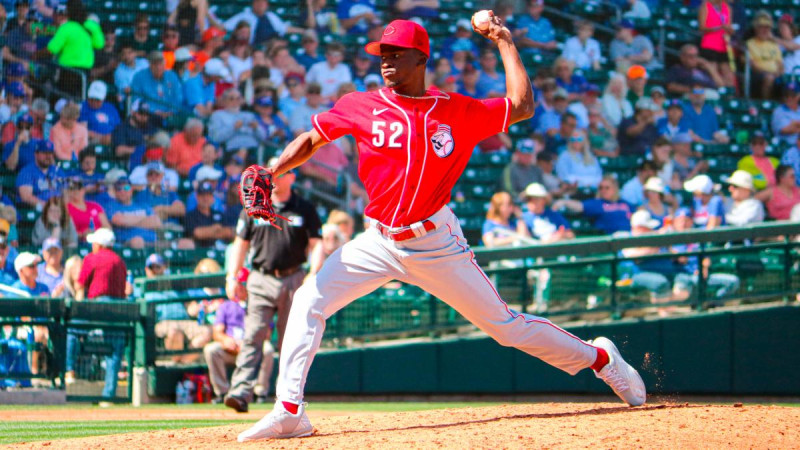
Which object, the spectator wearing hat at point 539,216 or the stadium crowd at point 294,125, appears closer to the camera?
the stadium crowd at point 294,125

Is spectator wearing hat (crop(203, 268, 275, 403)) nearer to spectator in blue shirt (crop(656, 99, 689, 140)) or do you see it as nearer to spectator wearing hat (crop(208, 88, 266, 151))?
spectator wearing hat (crop(208, 88, 266, 151))

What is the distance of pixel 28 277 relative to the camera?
9906mm

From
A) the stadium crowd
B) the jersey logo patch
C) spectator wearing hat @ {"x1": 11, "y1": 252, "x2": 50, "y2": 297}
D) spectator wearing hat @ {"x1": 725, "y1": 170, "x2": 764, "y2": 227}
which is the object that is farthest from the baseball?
spectator wearing hat @ {"x1": 725, "y1": 170, "x2": 764, "y2": 227}

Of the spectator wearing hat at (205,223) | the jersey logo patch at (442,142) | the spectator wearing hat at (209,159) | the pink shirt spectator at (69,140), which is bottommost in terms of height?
the spectator wearing hat at (205,223)

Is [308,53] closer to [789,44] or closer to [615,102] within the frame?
[615,102]

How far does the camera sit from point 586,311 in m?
9.92

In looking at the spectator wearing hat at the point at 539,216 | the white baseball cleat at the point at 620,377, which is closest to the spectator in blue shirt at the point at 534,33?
the spectator wearing hat at the point at 539,216

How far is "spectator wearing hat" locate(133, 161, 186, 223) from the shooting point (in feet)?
37.7

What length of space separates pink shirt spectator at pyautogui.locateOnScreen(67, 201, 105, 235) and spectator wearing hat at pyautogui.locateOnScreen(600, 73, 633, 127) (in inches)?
256

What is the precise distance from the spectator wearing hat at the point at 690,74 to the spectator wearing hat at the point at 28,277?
8672 mm

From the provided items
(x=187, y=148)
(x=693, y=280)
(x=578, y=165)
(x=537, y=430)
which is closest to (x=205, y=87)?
(x=187, y=148)

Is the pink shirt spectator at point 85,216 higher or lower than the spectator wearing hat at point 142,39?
lower

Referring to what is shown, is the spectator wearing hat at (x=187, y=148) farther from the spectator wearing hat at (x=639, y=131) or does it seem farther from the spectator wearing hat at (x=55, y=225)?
the spectator wearing hat at (x=639, y=131)

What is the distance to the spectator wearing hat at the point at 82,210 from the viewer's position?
10.9 m
